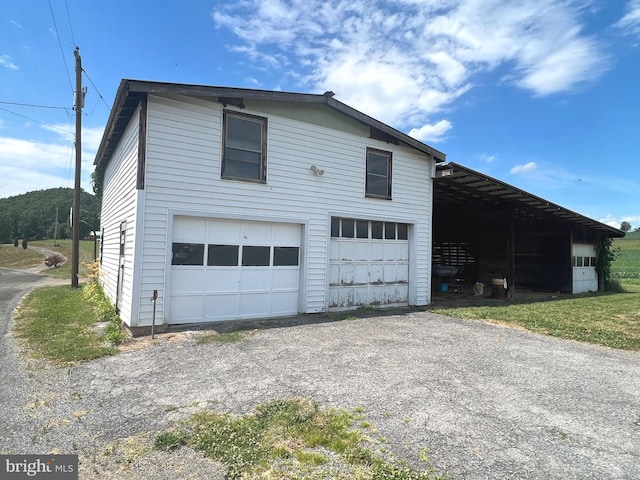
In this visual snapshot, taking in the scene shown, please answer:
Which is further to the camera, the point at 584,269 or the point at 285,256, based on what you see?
the point at 584,269

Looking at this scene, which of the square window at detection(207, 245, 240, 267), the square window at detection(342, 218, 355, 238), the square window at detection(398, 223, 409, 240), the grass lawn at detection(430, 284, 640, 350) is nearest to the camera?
the grass lawn at detection(430, 284, 640, 350)

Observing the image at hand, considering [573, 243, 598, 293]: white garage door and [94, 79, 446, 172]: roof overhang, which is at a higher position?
[94, 79, 446, 172]: roof overhang

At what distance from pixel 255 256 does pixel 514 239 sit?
1261 centimetres

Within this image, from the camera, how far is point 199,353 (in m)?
5.71

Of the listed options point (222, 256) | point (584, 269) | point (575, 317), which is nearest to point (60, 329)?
point (222, 256)

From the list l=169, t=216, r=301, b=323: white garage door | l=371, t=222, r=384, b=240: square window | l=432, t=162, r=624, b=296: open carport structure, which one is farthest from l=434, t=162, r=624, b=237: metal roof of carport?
l=169, t=216, r=301, b=323: white garage door

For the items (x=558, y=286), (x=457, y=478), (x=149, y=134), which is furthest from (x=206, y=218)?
(x=558, y=286)

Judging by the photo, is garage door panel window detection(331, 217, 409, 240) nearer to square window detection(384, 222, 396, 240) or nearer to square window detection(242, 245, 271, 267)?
square window detection(384, 222, 396, 240)

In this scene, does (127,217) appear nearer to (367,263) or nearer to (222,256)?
(222,256)

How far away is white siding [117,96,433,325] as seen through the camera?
283 inches

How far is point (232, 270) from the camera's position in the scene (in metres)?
8.05

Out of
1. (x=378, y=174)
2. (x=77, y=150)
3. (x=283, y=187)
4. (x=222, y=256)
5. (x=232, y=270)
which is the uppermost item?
(x=77, y=150)

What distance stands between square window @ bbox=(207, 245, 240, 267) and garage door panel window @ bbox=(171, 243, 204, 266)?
187 mm

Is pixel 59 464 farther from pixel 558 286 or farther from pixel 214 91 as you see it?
pixel 558 286
